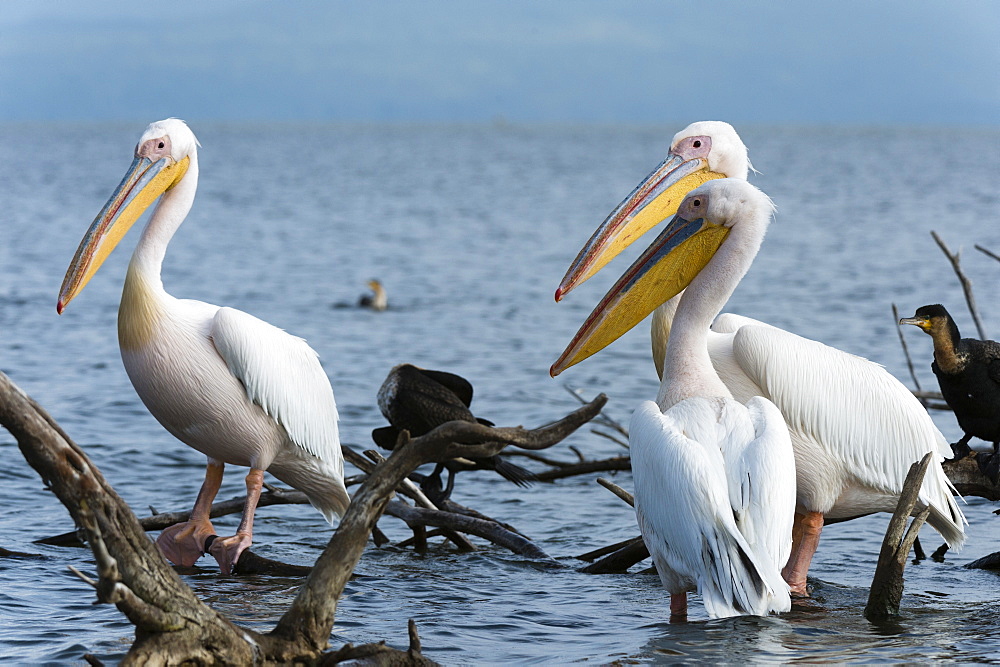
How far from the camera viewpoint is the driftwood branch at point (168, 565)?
8.17 feet

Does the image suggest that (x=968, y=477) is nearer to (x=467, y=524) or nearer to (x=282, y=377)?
(x=467, y=524)

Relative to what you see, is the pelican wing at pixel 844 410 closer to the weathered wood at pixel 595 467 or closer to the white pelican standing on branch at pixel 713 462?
the white pelican standing on branch at pixel 713 462

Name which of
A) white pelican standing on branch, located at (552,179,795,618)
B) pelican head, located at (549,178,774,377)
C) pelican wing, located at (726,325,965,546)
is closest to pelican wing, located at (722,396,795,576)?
white pelican standing on branch, located at (552,179,795,618)

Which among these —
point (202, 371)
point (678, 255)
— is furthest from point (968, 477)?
point (202, 371)

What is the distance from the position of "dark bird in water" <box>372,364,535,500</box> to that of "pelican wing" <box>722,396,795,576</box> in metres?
1.95

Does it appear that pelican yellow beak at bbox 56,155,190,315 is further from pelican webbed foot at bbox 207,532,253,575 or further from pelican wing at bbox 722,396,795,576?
pelican wing at bbox 722,396,795,576

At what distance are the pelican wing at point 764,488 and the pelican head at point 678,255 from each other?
2.49ft

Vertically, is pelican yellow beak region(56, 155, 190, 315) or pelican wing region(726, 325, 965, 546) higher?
pelican yellow beak region(56, 155, 190, 315)

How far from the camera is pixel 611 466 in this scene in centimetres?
507

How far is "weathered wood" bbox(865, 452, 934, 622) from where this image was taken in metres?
3.50

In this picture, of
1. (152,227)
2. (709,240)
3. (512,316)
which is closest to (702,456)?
(709,240)

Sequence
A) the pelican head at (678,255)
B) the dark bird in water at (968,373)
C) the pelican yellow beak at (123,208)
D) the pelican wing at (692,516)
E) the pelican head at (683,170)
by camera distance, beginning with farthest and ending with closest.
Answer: the pelican head at (683,170) < the pelican yellow beak at (123,208) < the dark bird in water at (968,373) < the pelican head at (678,255) < the pelican wing at (692,516)

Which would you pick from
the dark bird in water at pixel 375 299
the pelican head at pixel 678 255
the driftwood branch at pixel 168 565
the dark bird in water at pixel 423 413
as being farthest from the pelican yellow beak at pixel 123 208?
the dark bird in water at pixel 375 299

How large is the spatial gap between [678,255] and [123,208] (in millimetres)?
2158
